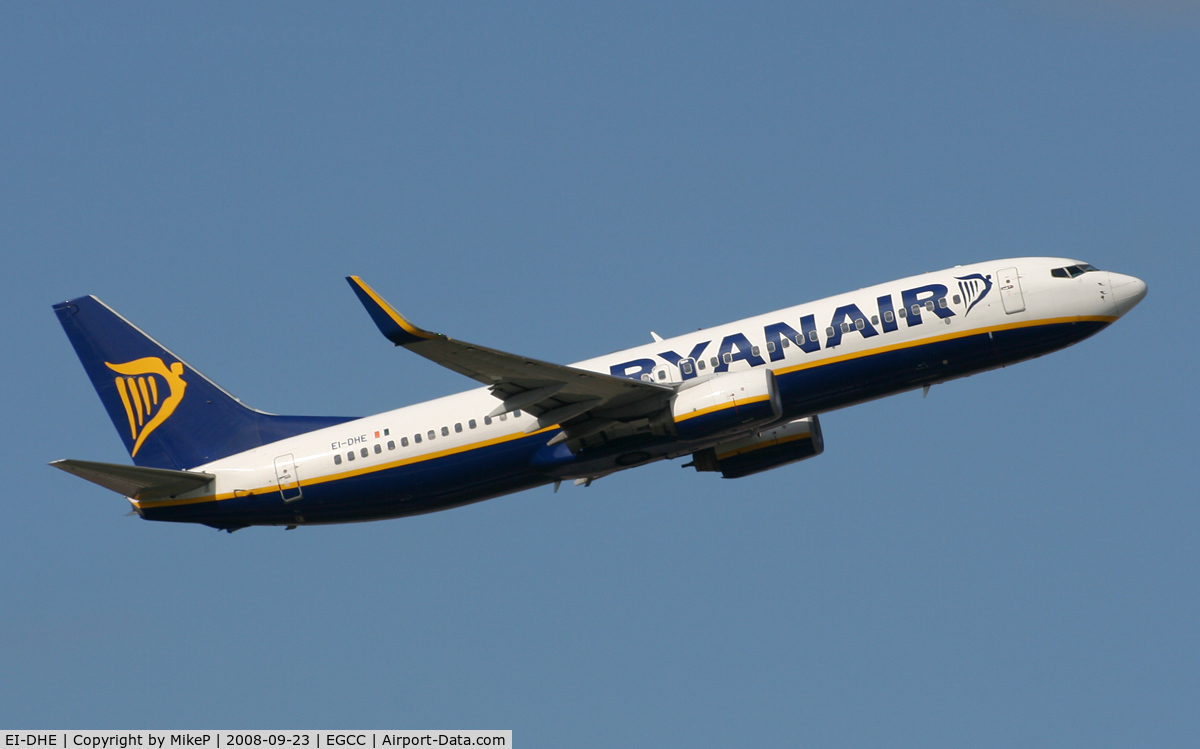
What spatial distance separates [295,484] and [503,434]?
7065mm

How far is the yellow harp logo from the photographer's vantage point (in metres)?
52.3

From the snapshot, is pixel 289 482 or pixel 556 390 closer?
pixel 556 390

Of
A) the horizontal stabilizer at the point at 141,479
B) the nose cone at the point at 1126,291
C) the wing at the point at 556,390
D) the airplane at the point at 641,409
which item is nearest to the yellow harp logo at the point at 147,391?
the airplane at the point at 641,409

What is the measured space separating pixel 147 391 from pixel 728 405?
20.9 meters

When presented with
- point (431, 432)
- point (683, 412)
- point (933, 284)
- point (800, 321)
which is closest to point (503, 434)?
point (431, 432)

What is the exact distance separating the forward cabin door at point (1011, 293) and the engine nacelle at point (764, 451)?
7.71m

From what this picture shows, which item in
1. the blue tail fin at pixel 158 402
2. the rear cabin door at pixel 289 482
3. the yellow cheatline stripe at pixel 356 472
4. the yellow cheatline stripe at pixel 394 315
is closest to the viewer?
the yellow cheatline stripe at pixel 394 315

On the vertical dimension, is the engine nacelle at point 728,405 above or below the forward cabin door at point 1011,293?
below

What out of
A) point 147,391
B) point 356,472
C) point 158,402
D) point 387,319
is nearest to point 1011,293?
point 387,319

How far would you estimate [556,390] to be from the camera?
45.2 meters

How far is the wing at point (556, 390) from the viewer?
4244 cm
